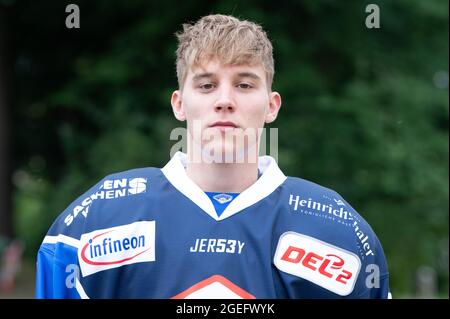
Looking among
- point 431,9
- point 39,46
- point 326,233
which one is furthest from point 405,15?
point 326,233

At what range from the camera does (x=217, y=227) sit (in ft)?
10.6

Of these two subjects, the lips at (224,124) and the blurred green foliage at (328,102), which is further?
the blurred green foliage at (328,102)

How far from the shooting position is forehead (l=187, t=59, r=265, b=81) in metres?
3.22

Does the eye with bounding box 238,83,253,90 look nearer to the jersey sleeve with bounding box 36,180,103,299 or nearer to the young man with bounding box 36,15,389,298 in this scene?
the young man with bounding box 36,15,389,298

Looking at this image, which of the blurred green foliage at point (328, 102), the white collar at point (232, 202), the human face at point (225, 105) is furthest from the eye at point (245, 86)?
the blurred green foliage at point (328, 102)

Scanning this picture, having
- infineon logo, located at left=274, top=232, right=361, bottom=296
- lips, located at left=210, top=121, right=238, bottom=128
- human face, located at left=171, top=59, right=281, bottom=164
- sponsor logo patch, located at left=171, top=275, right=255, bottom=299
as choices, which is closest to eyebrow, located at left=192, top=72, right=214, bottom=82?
human face, located at left=171, top=59, right=281, bottom=164

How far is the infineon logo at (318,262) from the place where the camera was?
10.4 feet

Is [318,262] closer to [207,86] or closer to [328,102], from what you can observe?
[207,86]

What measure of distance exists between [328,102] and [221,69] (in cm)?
890

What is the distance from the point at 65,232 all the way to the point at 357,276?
140 cm

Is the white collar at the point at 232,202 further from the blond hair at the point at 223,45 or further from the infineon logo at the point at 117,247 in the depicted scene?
the blond hair at the point at 223,45

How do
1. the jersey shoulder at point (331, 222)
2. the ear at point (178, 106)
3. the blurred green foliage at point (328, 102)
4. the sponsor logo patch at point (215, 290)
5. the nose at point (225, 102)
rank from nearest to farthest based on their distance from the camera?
1. the sponsor logo patch at point (215, 290)
2. the nose at point (225, 102)
3. the jersey shoulder at point (331, 222)
4. the ear at point (178, 106)
5. the blurred green foliage at point (328, 102)

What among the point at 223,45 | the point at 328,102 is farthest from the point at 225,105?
the point at 328,102
